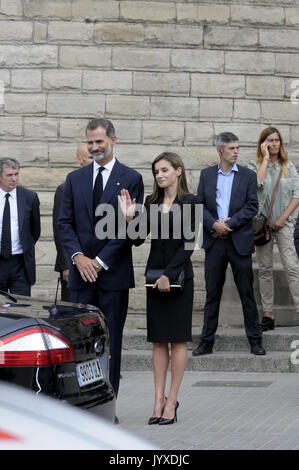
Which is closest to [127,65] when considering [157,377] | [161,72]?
[161,72]

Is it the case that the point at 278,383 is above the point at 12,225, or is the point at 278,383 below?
below

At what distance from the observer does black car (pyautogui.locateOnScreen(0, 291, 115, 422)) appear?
209 inches

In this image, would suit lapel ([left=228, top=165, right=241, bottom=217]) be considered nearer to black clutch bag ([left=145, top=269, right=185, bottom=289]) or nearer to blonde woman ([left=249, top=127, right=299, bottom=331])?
blonde woman ([left=249, top=127, right=299, bottom=331])

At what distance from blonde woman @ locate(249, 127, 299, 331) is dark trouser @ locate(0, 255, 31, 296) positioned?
2.80 m

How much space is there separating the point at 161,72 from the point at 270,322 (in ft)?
11.0

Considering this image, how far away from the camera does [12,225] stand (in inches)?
399

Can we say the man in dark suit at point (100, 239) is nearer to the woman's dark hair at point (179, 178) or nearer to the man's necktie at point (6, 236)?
the woman's dark hair at point (179, 178)

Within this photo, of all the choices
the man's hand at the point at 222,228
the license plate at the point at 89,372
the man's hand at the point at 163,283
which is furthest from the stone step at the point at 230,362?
the license plate at the point at 89,372

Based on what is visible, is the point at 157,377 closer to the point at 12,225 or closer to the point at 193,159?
the point at 12,225

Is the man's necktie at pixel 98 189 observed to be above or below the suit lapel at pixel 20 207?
above

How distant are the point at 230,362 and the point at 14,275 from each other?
240cm

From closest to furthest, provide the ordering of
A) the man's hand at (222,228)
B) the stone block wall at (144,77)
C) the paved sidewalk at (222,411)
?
the paved sidewalk at (222,411) < the man's hand at (222,228) < the stone block wall at (144,77)

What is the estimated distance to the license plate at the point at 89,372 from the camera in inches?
225

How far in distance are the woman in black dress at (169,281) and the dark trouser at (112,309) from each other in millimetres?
234
